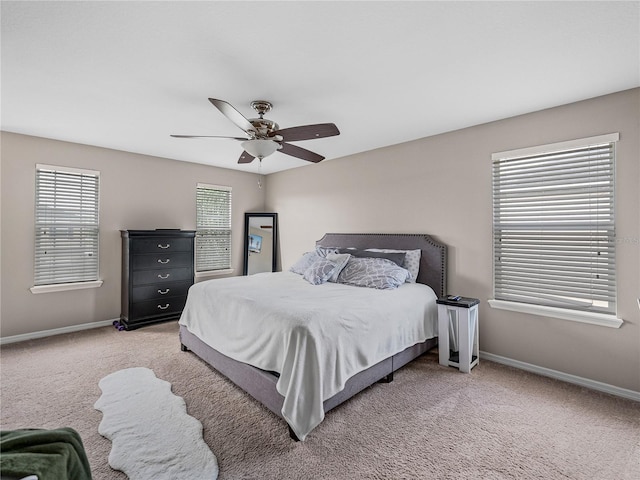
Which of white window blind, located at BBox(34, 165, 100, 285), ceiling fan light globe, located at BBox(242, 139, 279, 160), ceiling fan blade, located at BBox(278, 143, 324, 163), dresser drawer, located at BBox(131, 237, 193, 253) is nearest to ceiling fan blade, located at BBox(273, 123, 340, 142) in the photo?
ceiling fan light globe, located at BBox(242, 139, 279, 160)

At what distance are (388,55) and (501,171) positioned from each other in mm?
1908

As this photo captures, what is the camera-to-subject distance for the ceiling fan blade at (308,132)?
249 cm

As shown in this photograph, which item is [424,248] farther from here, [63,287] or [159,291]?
[63,287]

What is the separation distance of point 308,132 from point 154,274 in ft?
10.5

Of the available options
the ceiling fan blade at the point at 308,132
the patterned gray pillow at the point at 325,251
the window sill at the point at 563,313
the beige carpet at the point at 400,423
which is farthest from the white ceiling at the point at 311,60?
the beige carpet at the point at 400,423

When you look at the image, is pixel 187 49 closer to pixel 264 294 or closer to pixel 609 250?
pixel 264 294

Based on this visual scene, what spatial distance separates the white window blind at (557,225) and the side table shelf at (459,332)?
489 mm

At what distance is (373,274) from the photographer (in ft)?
11.2

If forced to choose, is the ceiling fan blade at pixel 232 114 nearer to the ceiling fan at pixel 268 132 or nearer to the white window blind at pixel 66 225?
the ceiling fan at pixel 268 132

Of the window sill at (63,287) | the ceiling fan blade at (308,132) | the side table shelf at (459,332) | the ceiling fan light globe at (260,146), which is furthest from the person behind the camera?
the window sill at (63,287)

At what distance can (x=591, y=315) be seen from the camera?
8.83ft

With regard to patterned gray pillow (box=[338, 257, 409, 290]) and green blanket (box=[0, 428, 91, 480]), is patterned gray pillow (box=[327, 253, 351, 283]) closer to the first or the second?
patterned gray pillow (box=[338, 257, 409, 290])

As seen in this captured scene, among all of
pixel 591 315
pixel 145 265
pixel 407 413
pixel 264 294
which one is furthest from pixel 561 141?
pixel 145 265

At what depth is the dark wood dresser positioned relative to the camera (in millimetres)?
4225
